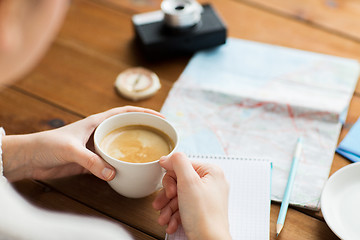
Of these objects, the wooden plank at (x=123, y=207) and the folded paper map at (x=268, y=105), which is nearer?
the wooden plank at (x=123, y=207)

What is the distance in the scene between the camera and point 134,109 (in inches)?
32.9

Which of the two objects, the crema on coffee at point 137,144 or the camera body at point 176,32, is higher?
the crema on coffee at point 137,144

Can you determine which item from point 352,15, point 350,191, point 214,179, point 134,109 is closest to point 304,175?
point 350,191

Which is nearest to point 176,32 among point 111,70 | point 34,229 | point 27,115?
point 111,70

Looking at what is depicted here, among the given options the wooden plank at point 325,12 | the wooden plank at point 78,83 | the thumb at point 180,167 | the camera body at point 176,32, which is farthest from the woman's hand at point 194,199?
the wooden plank at point 325,12

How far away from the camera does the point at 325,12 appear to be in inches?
49.9

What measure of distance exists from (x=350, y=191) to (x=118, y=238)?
16.1 inches

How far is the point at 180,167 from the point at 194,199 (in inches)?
2.2

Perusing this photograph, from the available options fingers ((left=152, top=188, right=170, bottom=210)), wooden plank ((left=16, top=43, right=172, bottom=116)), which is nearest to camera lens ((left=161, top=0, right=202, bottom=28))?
wooden plank ((left=16, top=43, right=172, bottom=116))

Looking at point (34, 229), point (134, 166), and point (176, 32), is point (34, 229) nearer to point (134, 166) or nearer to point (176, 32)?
point (134, 166)

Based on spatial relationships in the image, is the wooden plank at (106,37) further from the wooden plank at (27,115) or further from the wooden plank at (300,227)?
the wooden plank at (300,227)

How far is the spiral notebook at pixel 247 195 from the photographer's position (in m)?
0.75

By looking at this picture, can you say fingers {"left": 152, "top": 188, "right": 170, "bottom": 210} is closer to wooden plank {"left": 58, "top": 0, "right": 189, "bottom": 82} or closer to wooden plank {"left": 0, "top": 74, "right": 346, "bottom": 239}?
wooden plank {"left": 0, "top": 74, "right": 346, "bottom": 239}

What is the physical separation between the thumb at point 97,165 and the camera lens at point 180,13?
0.46m
